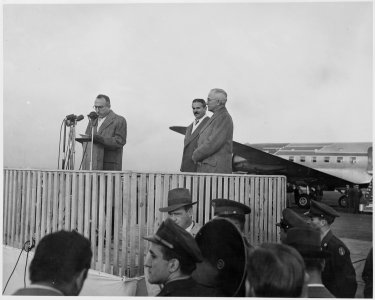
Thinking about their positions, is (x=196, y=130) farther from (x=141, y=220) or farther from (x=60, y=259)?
(x=60, y=259)

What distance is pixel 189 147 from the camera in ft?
13.4

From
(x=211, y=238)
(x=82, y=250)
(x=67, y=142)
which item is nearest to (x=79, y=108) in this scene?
(x=67, y=142)

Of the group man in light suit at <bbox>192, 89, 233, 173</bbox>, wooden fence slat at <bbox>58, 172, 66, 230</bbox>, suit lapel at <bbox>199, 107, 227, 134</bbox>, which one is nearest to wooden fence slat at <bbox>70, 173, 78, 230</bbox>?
wooden fence slat at <bbox>58, 172, 66, 230</bbox>

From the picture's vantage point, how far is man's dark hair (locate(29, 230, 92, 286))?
2.01 meters

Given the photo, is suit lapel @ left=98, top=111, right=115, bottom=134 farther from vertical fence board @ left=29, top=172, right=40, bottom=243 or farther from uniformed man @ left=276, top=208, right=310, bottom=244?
uniformed man @ left=276, top=208, right=310, bottom=244

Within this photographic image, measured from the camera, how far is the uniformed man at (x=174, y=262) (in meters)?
2.33

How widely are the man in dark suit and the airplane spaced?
2.16 metres

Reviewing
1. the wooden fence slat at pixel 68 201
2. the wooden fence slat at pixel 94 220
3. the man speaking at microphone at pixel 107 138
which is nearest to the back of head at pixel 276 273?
the wooden fence slat at pixel 94 220

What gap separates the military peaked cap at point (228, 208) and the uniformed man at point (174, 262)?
0.92 metres

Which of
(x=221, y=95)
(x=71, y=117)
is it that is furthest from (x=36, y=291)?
(x=221, y=95)

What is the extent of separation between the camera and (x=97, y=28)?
3.92 meters

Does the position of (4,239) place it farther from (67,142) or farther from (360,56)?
(360,56)

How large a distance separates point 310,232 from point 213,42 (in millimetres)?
2080

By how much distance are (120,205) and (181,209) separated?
0.49 meters
